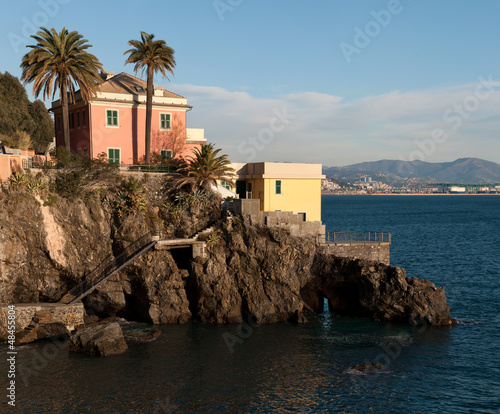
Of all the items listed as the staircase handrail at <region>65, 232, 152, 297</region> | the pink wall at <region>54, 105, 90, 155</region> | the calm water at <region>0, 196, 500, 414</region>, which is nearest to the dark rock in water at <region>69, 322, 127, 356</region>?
the calm water at <region>0, 196, 500, 414</region>

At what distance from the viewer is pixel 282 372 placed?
2886 centimetres

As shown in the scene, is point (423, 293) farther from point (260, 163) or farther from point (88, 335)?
point (88, 335)

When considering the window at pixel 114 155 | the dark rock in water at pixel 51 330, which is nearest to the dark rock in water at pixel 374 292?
the dark rock in water at pixel 51 330

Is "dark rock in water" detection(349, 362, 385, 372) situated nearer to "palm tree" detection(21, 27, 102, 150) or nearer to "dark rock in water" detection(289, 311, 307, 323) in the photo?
"dark rock in water" detection(289, 311, 307, 323)

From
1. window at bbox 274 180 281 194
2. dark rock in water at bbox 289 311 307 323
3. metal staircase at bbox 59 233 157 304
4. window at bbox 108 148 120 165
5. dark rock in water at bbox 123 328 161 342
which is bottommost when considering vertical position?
dark rock in water at bbox 123 328 161 342

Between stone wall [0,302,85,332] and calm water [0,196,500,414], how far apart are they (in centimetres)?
266

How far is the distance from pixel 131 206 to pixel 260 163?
12574mm

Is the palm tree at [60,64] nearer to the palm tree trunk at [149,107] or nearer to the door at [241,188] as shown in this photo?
the palm tree trunk at [149,107]

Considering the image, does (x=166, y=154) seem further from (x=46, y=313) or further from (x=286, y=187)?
(x=46, y=313)

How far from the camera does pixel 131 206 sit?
4128 cm

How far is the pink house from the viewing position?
46.6 meters

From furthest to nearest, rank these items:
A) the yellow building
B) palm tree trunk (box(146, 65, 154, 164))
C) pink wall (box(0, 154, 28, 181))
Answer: the yellow building < palm tree trunk (box(146, 65, 154, 164)) < pink wall (box(0, 154, 28, 181))

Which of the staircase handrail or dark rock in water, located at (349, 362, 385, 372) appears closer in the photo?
dark rock in water, located at (349, 362, 385, 372)

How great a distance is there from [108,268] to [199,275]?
295 inches
